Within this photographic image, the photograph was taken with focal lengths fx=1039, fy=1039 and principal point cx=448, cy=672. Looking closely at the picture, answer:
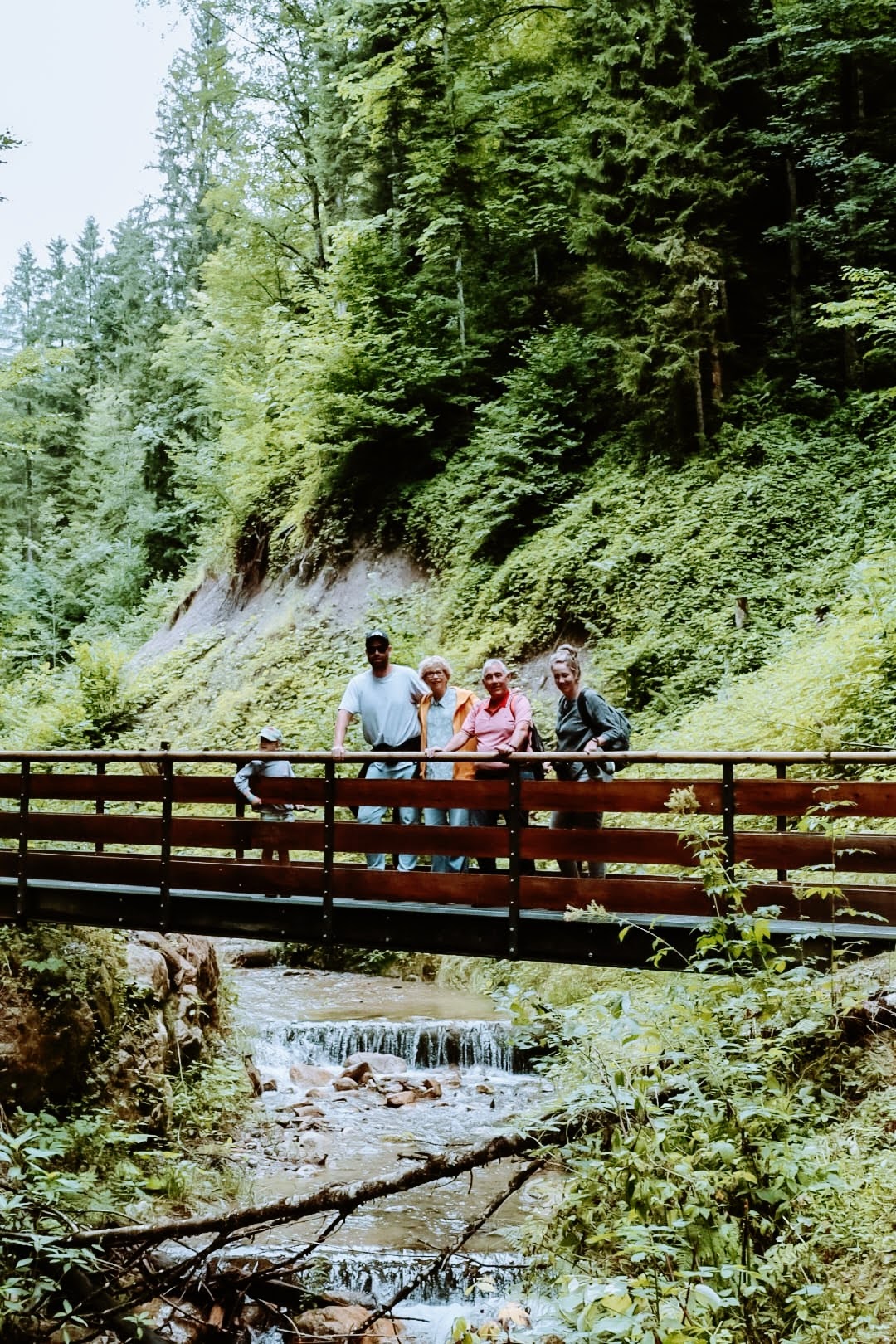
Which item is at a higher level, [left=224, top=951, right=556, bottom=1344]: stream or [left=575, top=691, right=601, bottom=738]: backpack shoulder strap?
[left=575, top=691, right=601, bottom=738]: backpack shoulder strap

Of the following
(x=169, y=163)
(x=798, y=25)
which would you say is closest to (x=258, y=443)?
(x=798, y=25)

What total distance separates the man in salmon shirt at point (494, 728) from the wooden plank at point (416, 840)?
0.48m

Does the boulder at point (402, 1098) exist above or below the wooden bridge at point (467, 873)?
below

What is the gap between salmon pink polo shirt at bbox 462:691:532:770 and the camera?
7.50m

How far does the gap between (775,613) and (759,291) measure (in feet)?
22.3

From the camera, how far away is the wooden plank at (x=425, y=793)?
6828mm

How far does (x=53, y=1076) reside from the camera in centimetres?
792

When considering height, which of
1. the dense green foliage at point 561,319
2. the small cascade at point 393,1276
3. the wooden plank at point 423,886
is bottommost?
the small cascade at point 393,1276

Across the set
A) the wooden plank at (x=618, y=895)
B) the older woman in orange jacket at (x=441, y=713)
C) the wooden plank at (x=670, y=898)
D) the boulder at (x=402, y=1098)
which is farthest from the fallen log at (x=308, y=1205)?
the boulder at (x=402, y=1098)

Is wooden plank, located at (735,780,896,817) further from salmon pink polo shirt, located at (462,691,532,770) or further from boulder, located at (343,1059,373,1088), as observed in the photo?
boulder, located at (343,1059,373,1088)

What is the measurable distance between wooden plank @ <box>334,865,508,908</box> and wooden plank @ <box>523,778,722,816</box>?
0.66 m

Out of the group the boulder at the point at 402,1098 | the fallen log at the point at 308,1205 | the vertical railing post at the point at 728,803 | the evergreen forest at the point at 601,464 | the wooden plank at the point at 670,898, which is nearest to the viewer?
the fallen log at the point at 308,1205

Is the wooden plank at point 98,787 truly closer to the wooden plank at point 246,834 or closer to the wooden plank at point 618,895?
the wooden plank at point 246,834

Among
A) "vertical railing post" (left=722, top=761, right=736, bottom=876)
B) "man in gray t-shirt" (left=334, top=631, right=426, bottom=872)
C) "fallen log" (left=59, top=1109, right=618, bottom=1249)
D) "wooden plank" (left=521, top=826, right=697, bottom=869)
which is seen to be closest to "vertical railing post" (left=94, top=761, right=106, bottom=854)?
"man in gray t-shirt" (left=334, top=631, right=426, bottom=872)
